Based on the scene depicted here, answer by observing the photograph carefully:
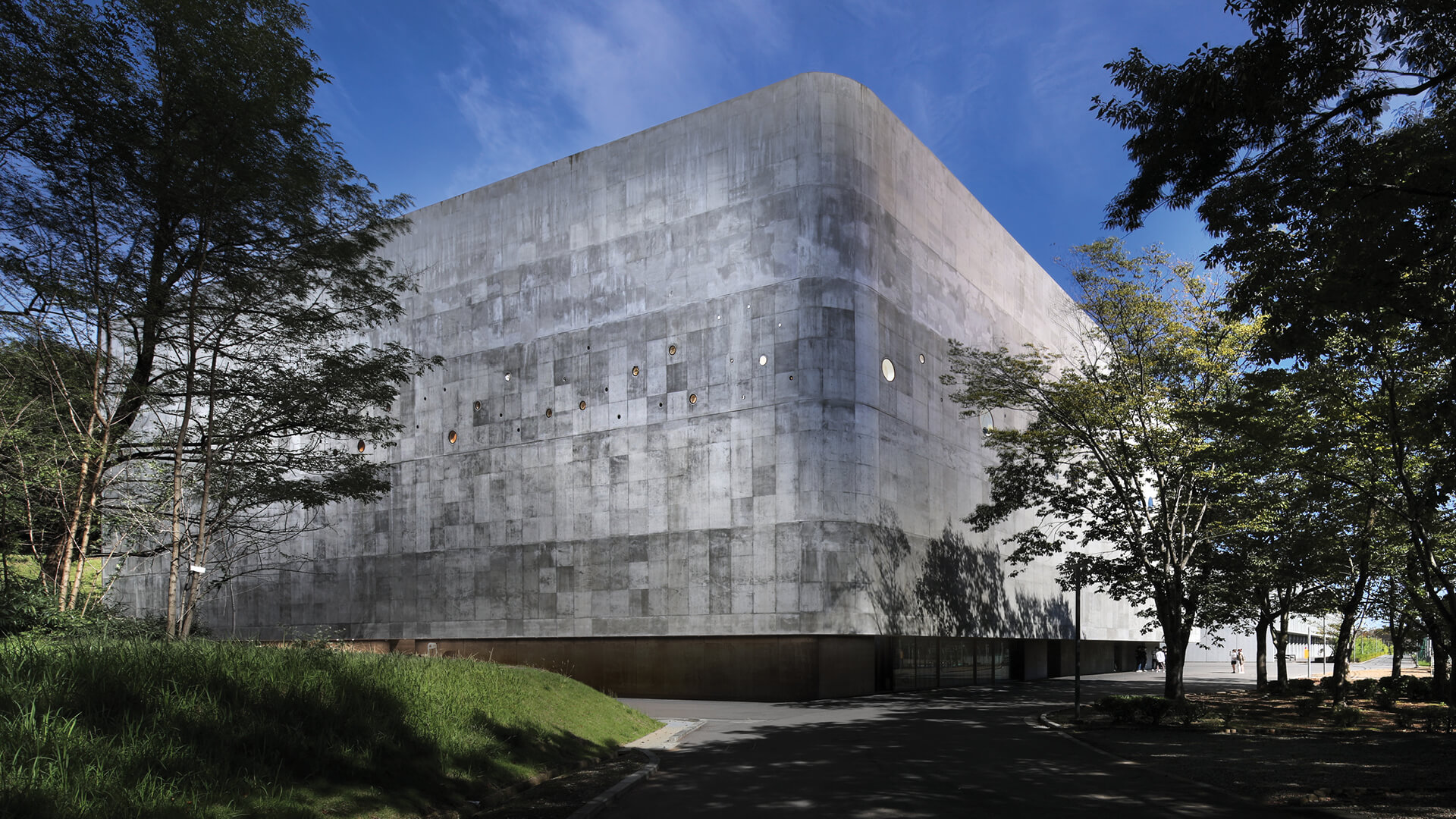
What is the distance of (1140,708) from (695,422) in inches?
639

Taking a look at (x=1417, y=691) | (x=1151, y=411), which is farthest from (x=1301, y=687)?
(x=1151, y=411)

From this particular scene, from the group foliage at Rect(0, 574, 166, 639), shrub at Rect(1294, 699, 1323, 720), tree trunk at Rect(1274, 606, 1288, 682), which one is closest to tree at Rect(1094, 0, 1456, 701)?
shrub at Rect(1294, 699, 1323, 720)

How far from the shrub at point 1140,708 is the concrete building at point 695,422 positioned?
392 inches

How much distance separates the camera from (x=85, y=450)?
637 inches

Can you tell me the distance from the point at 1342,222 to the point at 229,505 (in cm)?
3025

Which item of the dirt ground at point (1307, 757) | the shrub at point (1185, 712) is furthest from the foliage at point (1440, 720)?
the shrub at point (1185, 712)

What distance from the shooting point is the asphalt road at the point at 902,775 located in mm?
10508

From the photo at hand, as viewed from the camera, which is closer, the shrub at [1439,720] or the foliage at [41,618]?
the foliage at [41,618]

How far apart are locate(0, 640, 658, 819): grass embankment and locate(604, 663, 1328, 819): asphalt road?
2.17 m

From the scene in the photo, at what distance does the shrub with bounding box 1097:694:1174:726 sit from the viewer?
19875 millimetres

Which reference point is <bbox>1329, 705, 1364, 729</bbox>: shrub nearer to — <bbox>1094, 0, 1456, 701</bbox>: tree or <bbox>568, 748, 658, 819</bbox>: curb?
<bbox>1094, 0, 1456, 701</bbox>: tree

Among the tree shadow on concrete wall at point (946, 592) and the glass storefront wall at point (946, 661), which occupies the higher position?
the tree shadow on concrete wall at point (946, 592)

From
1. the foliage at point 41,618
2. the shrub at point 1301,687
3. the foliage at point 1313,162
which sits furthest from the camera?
the shrub at point 1301,687

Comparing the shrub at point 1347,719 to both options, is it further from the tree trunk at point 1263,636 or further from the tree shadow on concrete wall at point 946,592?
the tree shadow on concrete wall at point 946,592
